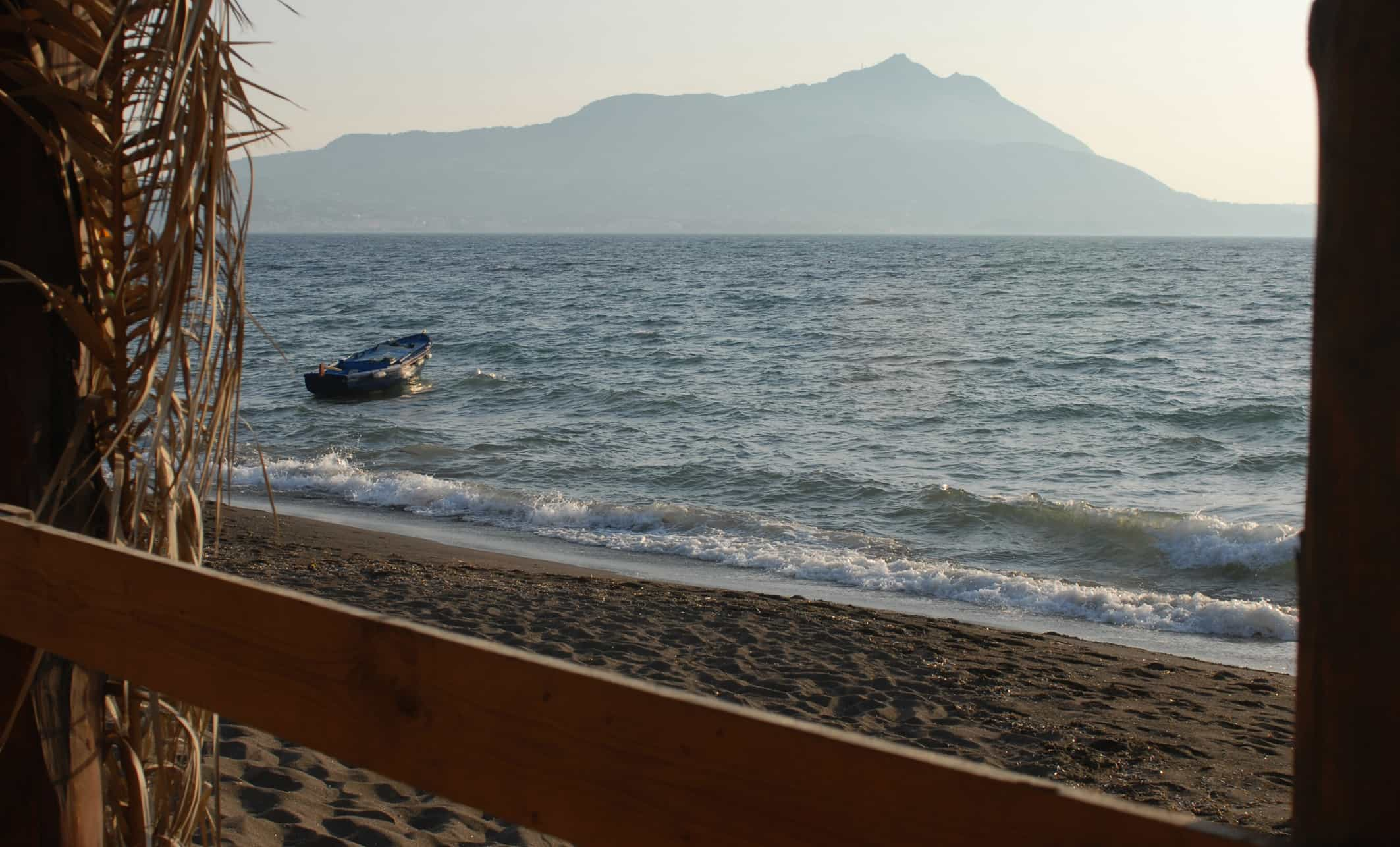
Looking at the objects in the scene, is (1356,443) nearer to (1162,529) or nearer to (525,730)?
(525,730)

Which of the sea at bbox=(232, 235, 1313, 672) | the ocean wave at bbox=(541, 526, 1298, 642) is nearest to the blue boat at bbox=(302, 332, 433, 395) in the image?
the sea at bbox=(232, 235, 1313, 672)

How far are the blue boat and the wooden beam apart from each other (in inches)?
764

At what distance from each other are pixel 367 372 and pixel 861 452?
1025 cm

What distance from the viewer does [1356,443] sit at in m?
0.81

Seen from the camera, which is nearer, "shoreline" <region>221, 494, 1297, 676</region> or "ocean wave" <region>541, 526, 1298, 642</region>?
"shoreline" <region>221, 494, 1297, 676</region>

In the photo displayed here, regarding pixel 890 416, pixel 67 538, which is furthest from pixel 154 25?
pixel 890 416

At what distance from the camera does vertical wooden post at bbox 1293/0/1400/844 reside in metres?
0.79

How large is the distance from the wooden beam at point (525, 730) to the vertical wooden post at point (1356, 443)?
0.37 ft

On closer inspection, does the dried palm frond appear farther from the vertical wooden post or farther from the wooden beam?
the vertical wooden post

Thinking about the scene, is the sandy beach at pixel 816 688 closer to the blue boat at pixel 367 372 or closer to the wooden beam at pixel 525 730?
the wooden beam at pixel 525 730

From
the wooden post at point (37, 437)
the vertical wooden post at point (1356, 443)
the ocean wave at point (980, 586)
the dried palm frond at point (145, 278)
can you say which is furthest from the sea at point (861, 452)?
the vertical wooden post at point (1356, 443)

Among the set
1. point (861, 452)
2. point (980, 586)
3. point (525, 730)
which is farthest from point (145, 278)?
point (861, 452)

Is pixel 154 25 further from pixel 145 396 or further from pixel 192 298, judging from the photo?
pixel 145 396

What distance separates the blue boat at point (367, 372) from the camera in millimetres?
20656
